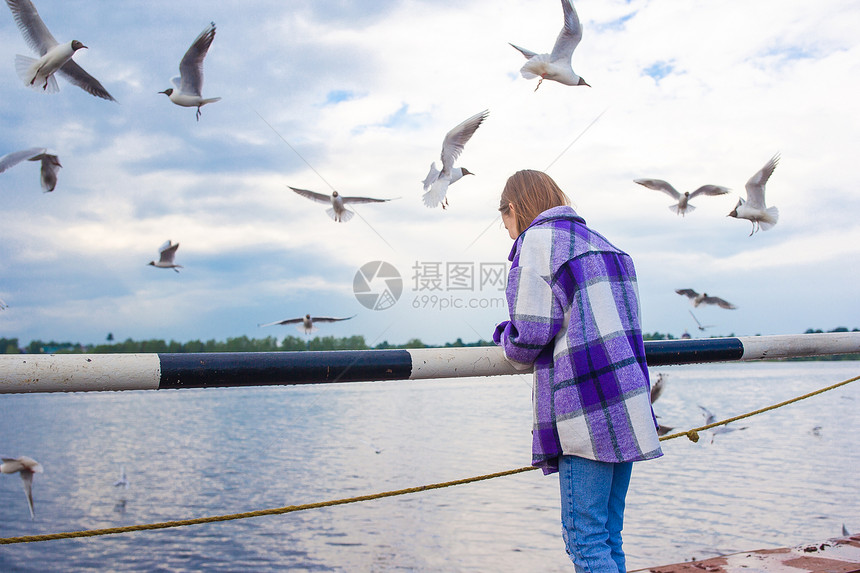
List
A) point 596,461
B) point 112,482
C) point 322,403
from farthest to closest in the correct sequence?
point 322,403
point 112,482
point 596,461

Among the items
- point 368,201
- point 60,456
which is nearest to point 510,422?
point 60,456

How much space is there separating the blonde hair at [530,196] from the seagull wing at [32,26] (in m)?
6.72

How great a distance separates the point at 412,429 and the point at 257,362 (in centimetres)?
2450

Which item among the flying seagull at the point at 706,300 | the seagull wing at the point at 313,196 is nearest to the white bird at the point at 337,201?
the seagull wing at the point at 313,196

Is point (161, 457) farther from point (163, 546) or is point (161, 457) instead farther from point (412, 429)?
point (163, 546)

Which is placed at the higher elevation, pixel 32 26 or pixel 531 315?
pixel 32 26

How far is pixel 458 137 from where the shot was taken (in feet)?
24.5

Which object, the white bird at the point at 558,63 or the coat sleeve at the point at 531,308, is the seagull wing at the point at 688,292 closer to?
the white bird at the point at 558,63

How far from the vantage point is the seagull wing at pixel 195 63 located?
289 inches

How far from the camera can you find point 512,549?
31.5 ft

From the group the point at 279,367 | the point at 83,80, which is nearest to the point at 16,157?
the point at 83,80

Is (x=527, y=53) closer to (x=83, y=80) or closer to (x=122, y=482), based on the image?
(x=83, y=80)

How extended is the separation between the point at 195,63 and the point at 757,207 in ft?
23.0

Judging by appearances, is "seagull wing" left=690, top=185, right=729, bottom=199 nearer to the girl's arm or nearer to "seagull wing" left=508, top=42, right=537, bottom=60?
"seagull wing" left=508, top=42, right=537, bottom=60
